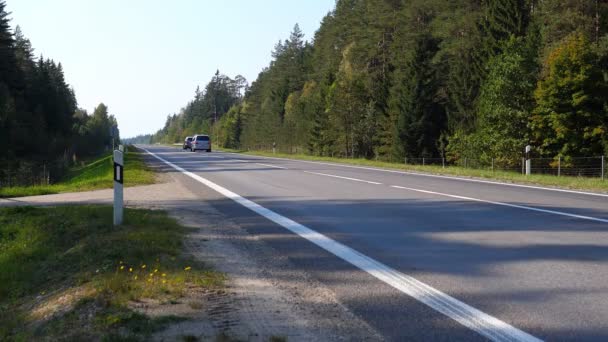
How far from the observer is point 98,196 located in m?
15.5

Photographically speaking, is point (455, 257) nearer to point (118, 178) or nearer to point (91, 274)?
point (91, 274)

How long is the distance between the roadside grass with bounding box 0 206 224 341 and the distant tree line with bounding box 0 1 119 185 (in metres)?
12.7

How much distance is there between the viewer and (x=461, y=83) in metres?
50.7

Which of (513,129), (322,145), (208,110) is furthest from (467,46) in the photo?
(208,110)

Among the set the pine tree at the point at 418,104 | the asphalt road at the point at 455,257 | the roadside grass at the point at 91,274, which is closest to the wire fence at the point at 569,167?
the pine tree at the point at 418,104

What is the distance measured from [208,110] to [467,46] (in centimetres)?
12937

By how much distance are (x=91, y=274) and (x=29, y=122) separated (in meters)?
54.9

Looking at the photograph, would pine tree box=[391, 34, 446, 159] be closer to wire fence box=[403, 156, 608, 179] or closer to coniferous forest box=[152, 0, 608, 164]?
coniferous forest box=[152, 0, 608, 164]

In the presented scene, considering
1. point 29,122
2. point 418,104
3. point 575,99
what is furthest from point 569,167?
point 29,122

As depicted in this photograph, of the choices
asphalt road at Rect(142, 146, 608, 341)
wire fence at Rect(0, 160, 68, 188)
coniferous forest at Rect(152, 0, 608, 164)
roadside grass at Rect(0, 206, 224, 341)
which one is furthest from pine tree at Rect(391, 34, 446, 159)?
roadside grass at Rect(0, 206, 224, 341)

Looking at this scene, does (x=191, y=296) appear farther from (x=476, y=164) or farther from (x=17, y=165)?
(x=17, y=165)

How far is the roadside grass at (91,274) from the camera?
495cm

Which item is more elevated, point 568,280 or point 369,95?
point 369,95

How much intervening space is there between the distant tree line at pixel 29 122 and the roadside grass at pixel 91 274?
500 inches
